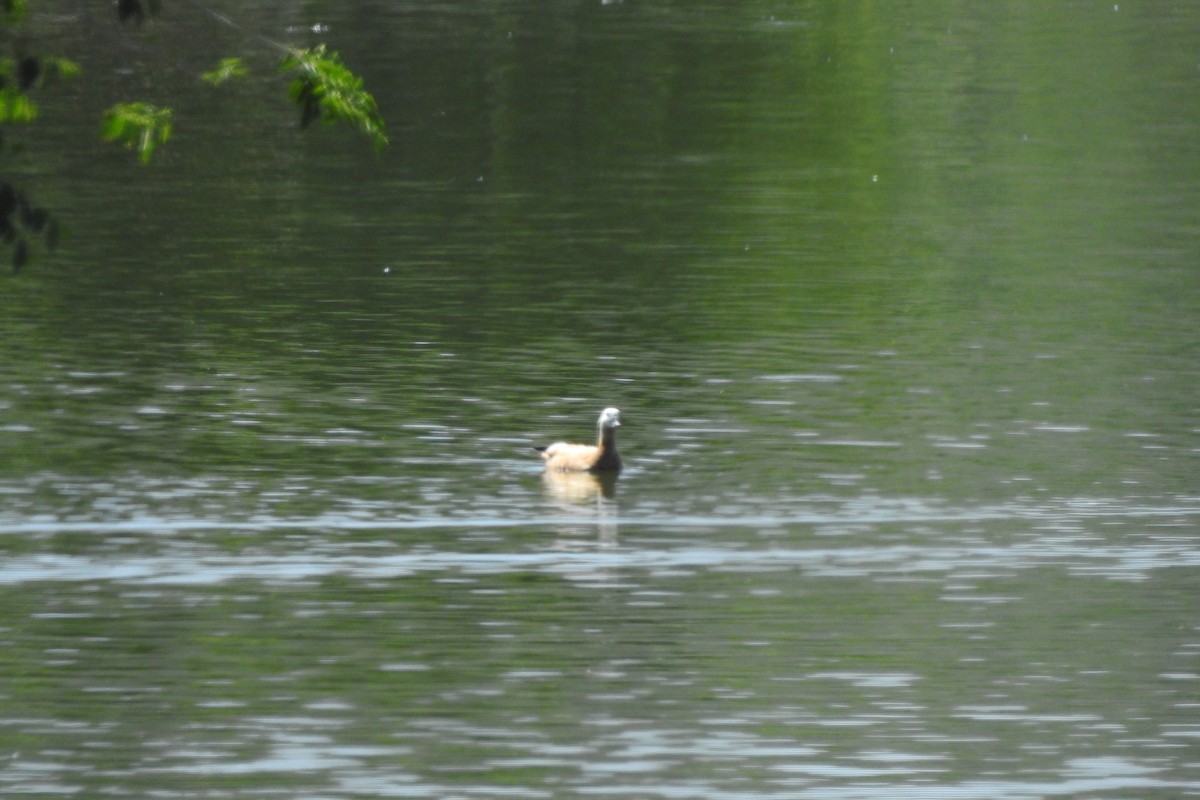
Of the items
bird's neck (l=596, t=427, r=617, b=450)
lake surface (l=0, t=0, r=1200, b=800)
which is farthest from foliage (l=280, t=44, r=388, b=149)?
bird's neck (l=596, t=427, r=617, b=450)

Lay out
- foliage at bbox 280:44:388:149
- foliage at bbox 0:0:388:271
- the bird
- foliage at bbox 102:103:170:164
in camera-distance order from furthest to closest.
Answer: the bird, foliage at bbox 280:44:388:149, foliage at bbox 102:103:170:164, foliage at bbox 0:0:388:271

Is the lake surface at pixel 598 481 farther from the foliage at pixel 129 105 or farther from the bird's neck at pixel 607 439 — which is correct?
the foliage at pixel 129 105

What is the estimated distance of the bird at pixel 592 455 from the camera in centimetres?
2011

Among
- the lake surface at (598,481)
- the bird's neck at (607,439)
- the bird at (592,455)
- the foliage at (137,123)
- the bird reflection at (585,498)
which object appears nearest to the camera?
the foliage at (137,123)

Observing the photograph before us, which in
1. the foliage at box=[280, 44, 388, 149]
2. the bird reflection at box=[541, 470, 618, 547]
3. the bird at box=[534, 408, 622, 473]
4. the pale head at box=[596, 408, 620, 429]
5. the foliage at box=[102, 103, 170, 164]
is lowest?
the bird reflection at box=[541, 470, 618, 547]

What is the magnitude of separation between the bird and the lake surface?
0.63 ft

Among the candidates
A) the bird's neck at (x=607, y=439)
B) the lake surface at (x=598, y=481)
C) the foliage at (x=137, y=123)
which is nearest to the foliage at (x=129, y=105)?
the foliage at (x=137, y=123)

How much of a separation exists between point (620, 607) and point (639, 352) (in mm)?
9635

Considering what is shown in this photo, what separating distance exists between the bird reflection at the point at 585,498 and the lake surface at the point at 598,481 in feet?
0.18

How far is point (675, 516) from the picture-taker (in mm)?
18969

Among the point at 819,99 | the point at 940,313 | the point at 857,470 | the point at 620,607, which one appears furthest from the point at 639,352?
the point at 819,99

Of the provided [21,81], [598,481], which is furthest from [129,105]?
[598,481]

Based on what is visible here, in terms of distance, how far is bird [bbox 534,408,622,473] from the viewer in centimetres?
2011

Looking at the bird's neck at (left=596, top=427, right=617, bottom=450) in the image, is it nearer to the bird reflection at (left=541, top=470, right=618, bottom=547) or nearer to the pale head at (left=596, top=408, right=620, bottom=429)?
the pale head at (left=596, top=408, right=620, bottom=429)
